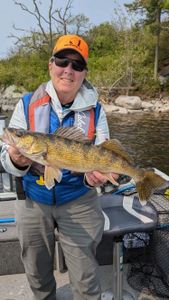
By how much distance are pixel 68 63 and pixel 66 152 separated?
26.7 inches

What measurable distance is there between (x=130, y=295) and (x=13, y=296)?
1.13 m

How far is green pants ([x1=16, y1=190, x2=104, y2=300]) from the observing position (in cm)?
295

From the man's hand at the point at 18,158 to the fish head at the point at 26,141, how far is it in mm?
53

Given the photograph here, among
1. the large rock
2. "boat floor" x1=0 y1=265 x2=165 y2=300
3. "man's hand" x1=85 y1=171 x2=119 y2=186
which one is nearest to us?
"man's hand" x1=85 y1=171 x2=119 y2=186

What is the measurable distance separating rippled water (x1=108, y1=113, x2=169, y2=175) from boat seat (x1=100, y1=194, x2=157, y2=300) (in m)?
8.53

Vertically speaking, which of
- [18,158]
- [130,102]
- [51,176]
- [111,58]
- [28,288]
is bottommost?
[28,288]

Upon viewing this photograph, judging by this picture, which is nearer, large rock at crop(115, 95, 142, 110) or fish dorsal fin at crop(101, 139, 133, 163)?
fish dorsal fin at crop(101, 139, 133, 163)

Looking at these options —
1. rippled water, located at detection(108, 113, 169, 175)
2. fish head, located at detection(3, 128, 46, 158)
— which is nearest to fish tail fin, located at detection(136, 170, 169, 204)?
fish head, located at detection(3, 128, 46, 158)

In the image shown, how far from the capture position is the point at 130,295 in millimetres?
3740

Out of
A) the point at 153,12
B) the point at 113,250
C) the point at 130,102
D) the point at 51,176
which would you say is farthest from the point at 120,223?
the point at 153,12

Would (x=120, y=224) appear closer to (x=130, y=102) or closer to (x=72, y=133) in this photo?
(x=72, y=133)

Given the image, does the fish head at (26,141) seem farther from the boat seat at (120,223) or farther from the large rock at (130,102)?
the large rock at (130,102)

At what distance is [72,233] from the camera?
9.75 feet

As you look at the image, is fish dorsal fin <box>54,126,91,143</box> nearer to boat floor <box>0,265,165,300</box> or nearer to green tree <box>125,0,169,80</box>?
boat floor <box>0,265,165,300</box>
